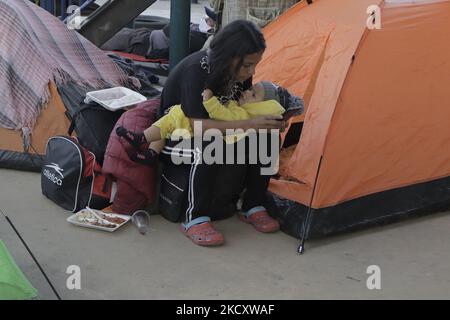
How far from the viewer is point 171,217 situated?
347cm

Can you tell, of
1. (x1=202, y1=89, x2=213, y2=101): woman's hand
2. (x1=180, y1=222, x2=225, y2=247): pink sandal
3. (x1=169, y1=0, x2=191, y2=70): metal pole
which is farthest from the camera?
(x1=169, y1=0, x2=191, y2=70): metal pole

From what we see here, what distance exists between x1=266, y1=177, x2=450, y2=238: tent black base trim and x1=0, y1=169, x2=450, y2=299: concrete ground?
6 cm

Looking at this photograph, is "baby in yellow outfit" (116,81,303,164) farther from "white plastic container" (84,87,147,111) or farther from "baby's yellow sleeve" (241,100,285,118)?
"white plastic container" (84,87,147,111)

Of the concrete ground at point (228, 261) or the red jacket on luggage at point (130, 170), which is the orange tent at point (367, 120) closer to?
the concrete ground at point (228, 261)

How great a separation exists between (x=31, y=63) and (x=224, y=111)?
1534 millimetres

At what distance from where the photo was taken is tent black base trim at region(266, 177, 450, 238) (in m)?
3.30

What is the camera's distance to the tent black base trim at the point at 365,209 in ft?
10.8

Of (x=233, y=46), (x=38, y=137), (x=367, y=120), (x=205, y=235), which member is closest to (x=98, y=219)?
(x=205, y=235)

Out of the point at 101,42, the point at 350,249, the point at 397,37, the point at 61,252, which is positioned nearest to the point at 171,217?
the point at 61,252

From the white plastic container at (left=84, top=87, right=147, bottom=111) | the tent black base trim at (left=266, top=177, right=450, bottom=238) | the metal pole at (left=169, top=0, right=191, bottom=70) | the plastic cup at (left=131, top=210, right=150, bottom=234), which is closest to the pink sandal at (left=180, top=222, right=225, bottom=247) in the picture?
the plastic cup at (left=131, top=210, right=150, bottom=234)

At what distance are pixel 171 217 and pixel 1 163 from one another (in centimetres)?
124

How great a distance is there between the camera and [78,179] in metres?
3.50
